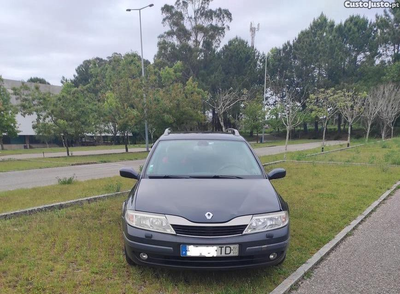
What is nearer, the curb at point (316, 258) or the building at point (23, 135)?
the curb at point (316, 258)

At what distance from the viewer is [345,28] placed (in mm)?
45719

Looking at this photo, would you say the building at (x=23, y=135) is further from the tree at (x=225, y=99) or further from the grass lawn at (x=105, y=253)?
the grass lawn at (x=105, y=253)

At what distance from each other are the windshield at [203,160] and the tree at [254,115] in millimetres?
32384

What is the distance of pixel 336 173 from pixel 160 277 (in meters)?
8.43

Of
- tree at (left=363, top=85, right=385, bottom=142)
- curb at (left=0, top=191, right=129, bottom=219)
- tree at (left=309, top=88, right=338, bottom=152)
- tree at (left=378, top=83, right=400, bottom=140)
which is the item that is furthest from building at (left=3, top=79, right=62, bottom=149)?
tree at (left=378, top=83, right=400, bottom=140)

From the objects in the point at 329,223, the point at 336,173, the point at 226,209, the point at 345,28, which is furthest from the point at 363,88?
the point at 226,209

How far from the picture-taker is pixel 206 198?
293 cm

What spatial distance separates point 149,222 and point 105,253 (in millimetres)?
1276

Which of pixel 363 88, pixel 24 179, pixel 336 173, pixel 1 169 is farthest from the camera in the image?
pixel 363 88

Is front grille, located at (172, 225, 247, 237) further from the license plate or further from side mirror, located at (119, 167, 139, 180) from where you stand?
side mirror, located at (119, 167, 139, 180)

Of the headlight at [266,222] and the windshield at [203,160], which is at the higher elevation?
the windshield at [203,160]

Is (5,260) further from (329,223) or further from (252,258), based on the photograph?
(329,223)

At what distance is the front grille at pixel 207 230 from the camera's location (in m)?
2.64

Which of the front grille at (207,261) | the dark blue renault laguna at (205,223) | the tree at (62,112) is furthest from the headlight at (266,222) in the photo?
the tree at (62,112)
